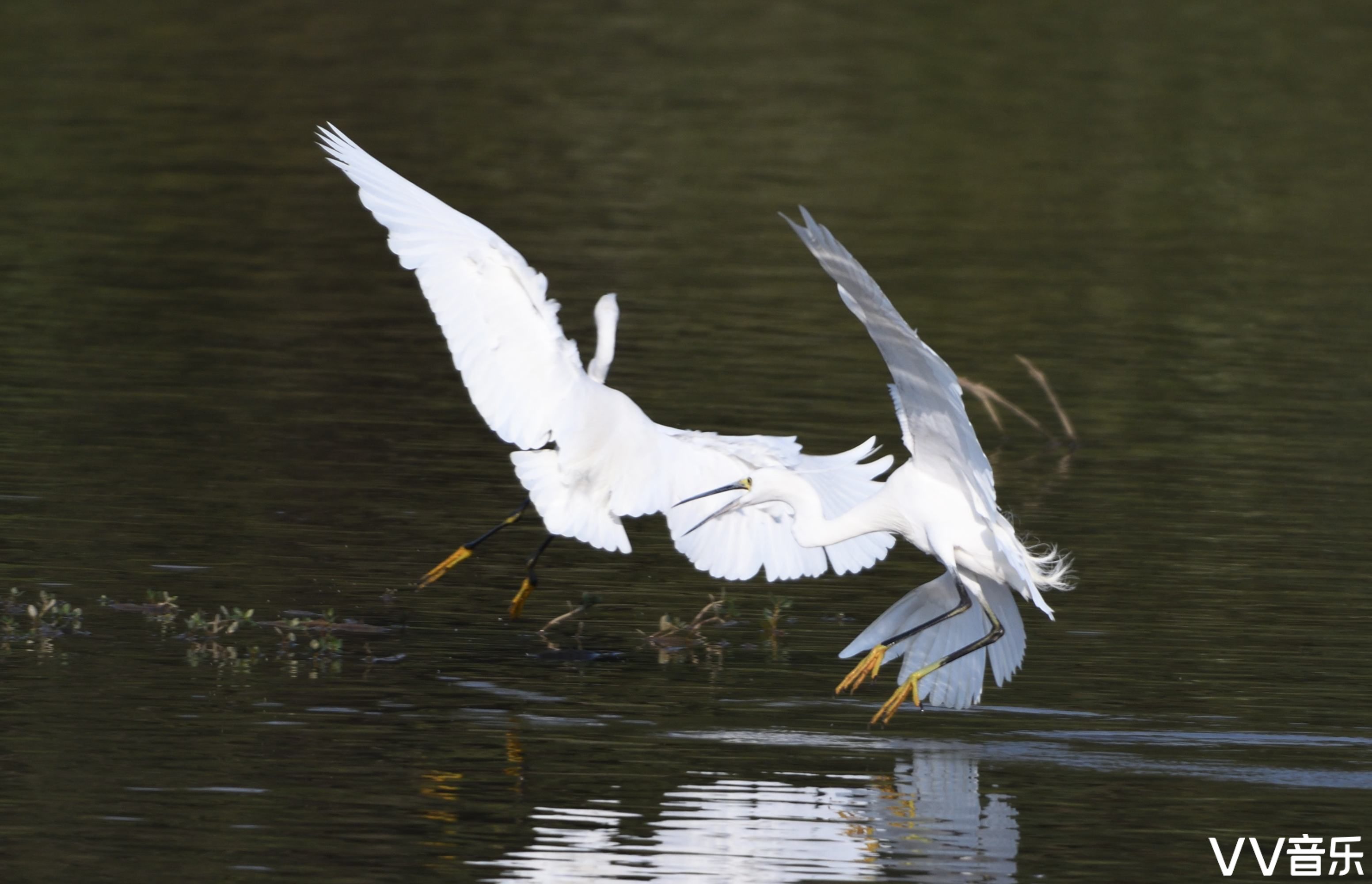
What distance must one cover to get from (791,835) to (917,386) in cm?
222

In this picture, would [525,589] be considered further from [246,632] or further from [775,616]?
[246,632]

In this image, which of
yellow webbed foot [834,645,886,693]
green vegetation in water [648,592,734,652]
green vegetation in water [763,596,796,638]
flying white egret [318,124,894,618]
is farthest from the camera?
green vegetation in water [763,596,796,638]

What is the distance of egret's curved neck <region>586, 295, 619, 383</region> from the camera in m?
11.9

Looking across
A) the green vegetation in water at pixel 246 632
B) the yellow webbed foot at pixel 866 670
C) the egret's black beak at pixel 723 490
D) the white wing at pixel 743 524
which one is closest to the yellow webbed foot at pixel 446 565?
the green vegetation in water at pixel 246 632

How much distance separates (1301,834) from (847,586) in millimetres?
4587

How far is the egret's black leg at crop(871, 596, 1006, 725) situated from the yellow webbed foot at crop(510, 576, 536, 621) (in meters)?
2.04

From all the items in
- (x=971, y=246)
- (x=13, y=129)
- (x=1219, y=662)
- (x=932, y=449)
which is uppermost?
(x=13, y=129)

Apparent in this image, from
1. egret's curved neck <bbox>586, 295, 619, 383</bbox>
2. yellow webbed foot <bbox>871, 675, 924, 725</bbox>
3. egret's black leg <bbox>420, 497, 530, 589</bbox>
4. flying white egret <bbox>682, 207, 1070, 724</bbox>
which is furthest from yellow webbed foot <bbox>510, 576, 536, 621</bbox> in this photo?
yellow webbed foot <bbox>871, 675, 924, 725</bbox>

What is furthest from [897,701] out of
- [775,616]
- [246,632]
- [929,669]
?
[246,632]

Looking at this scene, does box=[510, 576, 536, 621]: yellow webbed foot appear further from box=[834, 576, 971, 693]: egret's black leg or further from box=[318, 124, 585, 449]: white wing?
box=[834, 576, 971, 693]: egret's black leg

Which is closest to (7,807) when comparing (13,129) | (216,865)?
(216,865)

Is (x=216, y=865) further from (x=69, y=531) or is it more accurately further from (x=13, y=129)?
(x=13, y=129)

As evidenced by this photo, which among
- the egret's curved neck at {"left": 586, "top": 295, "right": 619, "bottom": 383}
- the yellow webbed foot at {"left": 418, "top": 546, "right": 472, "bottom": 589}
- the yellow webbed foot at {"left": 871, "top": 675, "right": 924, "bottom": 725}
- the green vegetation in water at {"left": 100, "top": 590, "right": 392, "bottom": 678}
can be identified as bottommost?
the yellow webbed foot at {"left": 871, "top": 675, "right": 924, "bottom": 725}

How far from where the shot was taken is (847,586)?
1295 cm
